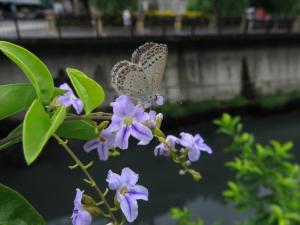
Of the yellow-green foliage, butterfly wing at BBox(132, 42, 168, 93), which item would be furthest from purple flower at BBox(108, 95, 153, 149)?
the yellow-green foliage

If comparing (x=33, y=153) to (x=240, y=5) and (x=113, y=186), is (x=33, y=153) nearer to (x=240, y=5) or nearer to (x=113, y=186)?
(x=113, y=186)

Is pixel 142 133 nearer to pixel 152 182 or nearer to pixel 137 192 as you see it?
pixel 137 192

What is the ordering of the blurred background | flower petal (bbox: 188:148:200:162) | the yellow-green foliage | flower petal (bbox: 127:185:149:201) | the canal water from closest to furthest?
flower petal (bbox: 127:185:149:201), flower petal (bbox: 188:148:200:162), the yellow-green foliage, the canal water, the blurred background

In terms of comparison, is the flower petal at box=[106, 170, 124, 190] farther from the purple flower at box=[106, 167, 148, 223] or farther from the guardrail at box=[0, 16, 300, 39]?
the guardrail at box=[0, 16, 300, 39]

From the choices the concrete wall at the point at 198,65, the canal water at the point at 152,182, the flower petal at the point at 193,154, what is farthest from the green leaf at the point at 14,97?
the concrete wall at the point at 198,65

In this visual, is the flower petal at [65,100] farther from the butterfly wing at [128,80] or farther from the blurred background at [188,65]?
the blurred background at [188,65]
